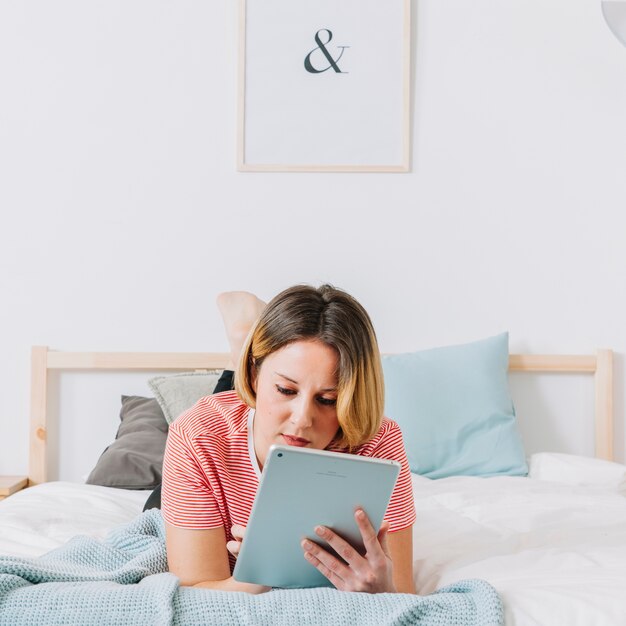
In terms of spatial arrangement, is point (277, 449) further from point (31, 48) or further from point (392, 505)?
point (31, 48)

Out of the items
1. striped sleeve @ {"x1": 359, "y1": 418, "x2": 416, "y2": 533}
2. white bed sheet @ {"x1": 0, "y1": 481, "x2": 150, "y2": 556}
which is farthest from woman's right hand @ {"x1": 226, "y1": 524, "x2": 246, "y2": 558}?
white bed sheet @ {"x1": 0, "y1": 481, "x2": 150, "y2": 556}

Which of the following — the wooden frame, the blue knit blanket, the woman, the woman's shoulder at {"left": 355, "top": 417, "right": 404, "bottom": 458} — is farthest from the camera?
the wooden frame

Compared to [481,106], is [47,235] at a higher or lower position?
lower

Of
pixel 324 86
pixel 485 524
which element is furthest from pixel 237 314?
pixel 485 524

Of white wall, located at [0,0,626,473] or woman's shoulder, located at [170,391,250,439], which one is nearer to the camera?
woman's shoulder, located at [170,391,250,439]

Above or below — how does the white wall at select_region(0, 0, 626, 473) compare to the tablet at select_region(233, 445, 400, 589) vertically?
above

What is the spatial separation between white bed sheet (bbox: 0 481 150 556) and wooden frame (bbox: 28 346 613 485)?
43 centimetres

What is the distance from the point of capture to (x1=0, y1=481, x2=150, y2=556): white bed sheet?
151cm

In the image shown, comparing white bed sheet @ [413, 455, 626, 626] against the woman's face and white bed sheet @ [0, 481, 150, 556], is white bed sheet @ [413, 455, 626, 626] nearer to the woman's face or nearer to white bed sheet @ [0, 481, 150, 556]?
the woman's face

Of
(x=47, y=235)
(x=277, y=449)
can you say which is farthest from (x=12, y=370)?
(x=277, y=449)

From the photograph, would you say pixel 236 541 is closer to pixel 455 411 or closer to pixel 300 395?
pixel 300 395

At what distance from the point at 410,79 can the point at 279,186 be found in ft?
1.59

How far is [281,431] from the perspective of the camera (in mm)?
1144

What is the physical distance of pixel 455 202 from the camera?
2.51 m
